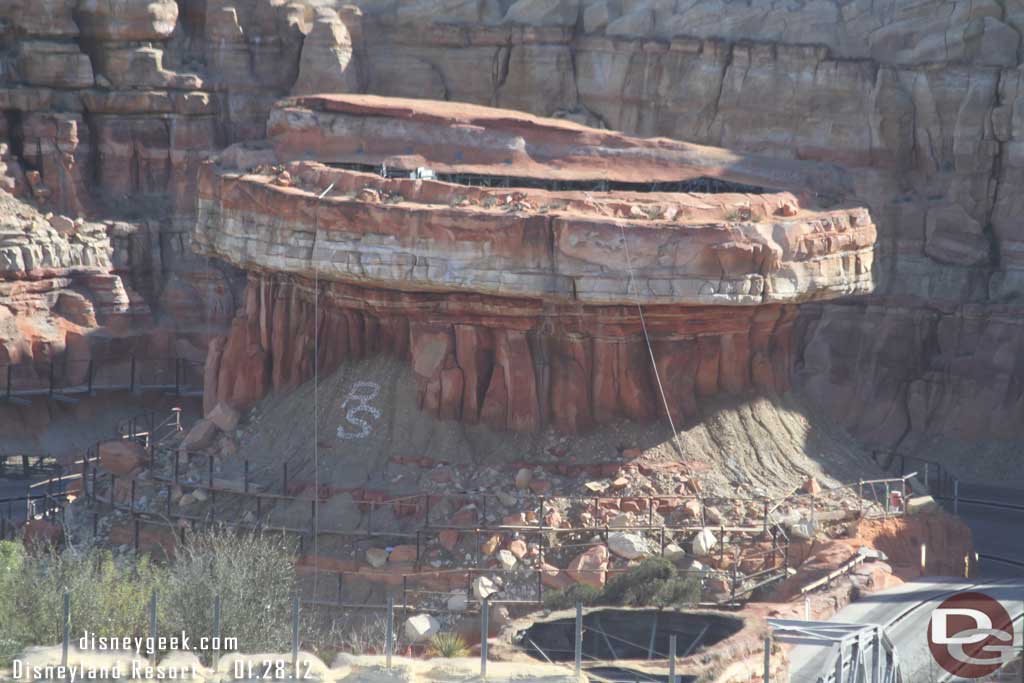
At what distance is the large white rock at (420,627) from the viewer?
39469 mm

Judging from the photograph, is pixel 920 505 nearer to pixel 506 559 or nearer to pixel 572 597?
pixel 506 559

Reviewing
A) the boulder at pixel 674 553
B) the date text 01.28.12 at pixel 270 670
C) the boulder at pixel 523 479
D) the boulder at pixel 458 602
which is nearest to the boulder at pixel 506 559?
the boulder at pixel 458 602

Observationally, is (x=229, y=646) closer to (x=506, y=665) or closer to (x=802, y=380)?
(x=506, y=665)

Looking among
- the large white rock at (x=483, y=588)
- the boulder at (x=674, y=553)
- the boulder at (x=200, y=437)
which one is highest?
the boulder at (x=200, y=437)

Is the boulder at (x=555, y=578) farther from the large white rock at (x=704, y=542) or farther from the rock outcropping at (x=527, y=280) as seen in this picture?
the rock outcropping at (x=527, y=280)

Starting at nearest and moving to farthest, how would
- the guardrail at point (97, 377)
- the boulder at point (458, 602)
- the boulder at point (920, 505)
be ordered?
the boulder at point (458, 602) → the boulder at point (920, 505) → the guardrail at point (97, 377)

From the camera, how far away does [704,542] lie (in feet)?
139

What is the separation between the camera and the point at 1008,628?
37.6 m

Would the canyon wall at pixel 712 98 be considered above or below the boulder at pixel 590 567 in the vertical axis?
above

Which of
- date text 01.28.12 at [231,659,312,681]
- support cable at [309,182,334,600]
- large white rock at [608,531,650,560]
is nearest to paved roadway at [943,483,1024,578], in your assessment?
large white rock at [608,531,650,560]

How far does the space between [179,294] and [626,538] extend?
2888 cm

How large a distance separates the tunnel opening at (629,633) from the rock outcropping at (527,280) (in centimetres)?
813

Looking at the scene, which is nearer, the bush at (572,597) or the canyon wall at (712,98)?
the bush at (572,597)

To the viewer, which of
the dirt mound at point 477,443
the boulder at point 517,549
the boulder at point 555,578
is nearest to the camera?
the boulder at point 555,578
